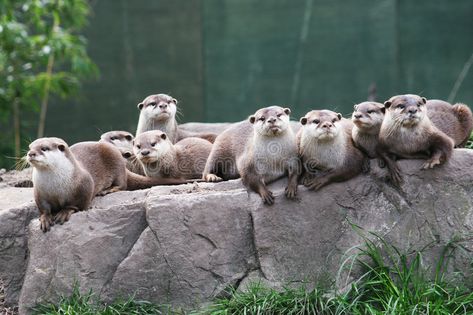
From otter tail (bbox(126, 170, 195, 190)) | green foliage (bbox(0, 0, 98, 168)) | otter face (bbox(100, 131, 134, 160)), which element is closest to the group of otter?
otter tail (bbox(126, 170, 195, 190))

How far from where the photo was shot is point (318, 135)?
4.21 m

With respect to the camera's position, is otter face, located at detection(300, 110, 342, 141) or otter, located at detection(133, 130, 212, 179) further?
otter, located at detection(133, 130, 212, 179)

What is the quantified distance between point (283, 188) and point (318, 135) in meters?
0.36

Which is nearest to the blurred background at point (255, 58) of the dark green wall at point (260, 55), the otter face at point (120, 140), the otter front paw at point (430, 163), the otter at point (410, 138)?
the dark green wall at point (260, 55)

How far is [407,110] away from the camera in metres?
4.12

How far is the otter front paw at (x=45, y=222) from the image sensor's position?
4270 mm

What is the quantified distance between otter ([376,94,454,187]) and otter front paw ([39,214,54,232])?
1.92 meters

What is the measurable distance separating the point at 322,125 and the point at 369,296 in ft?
3.22

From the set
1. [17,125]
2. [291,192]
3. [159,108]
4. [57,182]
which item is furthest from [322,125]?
[17,125]

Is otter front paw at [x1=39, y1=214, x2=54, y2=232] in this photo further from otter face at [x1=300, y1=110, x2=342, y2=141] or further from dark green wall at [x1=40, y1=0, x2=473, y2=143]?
dark green wall at [x1=40, y1=0, x2=473, y2=143]

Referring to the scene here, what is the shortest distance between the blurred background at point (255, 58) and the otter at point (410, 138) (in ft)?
13.5

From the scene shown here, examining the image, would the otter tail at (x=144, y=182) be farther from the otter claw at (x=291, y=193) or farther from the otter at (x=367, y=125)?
the otter at (x=367, y=125)

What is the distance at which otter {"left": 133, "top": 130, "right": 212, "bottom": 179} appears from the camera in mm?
5145

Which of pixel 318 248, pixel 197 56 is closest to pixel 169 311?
pixel 318 248
